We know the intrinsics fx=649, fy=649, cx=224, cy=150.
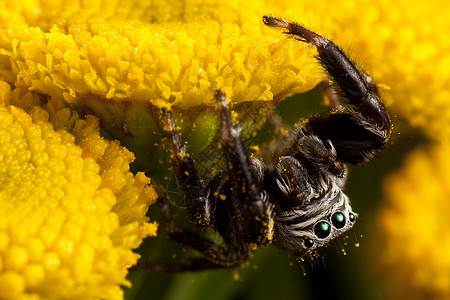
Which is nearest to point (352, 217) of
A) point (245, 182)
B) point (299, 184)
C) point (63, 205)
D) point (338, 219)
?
point (338, 219)

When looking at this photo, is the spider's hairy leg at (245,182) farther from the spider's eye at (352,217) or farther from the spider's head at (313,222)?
the spider's eye at (352,217)

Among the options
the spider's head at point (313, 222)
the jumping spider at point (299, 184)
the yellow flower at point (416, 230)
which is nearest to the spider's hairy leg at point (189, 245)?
the jumping spider at point (299, 184)

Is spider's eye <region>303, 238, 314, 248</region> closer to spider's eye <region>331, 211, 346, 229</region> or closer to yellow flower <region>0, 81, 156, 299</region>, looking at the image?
spider's eye <region>331, 211, 346, 229</region>

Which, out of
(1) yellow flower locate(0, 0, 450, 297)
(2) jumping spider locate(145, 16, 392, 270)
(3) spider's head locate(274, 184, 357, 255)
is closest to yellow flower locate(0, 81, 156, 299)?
(1) yellow flower locate(0, 0, 450, 297)

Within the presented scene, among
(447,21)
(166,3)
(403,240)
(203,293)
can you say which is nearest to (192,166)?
(166,3)

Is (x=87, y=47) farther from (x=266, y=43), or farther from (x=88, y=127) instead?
(x=266, y=43)

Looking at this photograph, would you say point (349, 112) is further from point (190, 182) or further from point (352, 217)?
point (190, 182)
